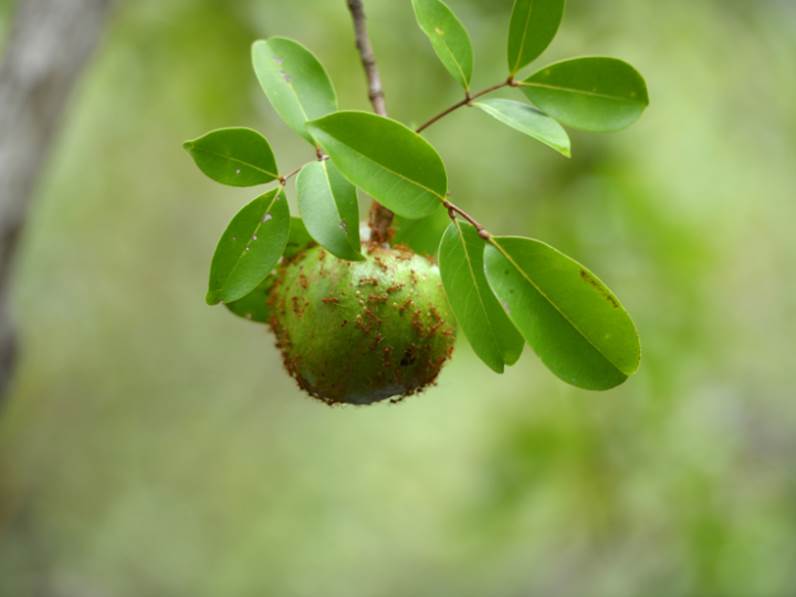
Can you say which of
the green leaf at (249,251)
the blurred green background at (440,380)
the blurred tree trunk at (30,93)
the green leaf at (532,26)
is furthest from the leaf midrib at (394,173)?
the blurred green background at (440,380)

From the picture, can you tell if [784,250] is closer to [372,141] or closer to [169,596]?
[169,596]

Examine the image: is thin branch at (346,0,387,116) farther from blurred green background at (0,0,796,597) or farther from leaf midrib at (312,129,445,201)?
blurred green background at (0,0,796,597)

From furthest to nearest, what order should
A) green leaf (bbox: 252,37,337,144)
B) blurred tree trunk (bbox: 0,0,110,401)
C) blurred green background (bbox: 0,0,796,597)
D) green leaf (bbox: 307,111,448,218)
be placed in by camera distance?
blurred green background (bbox: 0,0,796,597) → blurred tree trunk (bbox: 0,0,110,401) → green leaf (bbox: 252,37,337,144) → green leaf (bbox: 307,111,448,218)

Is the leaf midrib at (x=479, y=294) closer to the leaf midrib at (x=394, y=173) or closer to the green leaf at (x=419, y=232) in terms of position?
the leaf midrib at (x=394, y=173)

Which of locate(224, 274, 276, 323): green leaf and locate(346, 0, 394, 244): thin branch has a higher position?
locate(346, 0, 394, 244): thin branch

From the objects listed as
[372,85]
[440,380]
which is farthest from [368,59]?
[440,380]

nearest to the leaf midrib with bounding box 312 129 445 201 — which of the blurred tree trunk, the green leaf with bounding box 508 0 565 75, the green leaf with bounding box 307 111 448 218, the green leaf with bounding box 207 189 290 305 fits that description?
the green leaf with bounding box 307 111 448 218

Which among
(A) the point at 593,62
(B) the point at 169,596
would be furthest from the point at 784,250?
(A) the point at 593,62
